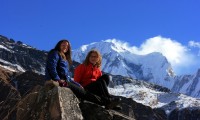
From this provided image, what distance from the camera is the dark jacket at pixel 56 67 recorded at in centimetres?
824

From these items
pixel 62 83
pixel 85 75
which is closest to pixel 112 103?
pixel 62 83

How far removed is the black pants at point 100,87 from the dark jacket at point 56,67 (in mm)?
564

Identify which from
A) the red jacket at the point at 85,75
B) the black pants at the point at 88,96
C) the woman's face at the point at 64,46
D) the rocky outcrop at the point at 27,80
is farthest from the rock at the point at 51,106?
the rocky outcrop at the point at 27,80

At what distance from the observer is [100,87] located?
8.91 m

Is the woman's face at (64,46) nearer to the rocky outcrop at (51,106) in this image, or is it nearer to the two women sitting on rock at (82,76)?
the two women sitting on rock at (82,76)

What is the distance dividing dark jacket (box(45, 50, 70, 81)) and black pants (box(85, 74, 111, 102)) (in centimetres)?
56

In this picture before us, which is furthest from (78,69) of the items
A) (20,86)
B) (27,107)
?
(20,86)

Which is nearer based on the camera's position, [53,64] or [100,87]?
[53,64]

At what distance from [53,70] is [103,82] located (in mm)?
1087

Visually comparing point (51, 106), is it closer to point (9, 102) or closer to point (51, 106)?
point (51, 106)

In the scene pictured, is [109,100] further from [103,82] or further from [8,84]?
[8,84]

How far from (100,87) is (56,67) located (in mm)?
878

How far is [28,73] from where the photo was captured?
196000mm

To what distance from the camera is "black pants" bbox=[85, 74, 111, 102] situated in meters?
8.83
